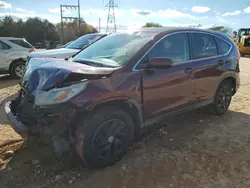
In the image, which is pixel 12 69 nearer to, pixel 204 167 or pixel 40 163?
pixel 40 163

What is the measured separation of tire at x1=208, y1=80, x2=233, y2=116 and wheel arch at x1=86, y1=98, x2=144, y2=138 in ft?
6.80

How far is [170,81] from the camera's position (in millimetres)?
3471

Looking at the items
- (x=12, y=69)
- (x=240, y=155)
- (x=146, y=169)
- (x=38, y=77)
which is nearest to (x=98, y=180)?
(x=146, y=169)

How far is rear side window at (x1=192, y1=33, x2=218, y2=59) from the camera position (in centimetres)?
398

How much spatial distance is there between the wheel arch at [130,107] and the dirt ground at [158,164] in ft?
1.50

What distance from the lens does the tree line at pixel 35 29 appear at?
159 feet

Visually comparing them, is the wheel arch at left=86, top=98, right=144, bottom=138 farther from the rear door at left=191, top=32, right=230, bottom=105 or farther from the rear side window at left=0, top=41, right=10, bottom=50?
the rear side window at left=0, top=41, right=10, bottom=50

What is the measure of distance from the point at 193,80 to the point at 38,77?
92.0 inches

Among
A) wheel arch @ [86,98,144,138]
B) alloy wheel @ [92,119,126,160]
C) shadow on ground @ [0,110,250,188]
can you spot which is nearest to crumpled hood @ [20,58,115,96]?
wheel arch @ [86,98,144,138]

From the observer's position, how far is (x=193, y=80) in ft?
12.7

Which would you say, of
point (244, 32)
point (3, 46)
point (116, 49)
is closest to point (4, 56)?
point (3, 46)

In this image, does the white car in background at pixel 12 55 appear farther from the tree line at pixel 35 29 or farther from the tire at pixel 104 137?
the tree line at pixel 35 29

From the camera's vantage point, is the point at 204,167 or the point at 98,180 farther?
the point at 204,167

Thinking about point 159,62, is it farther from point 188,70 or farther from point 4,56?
point 4,56
